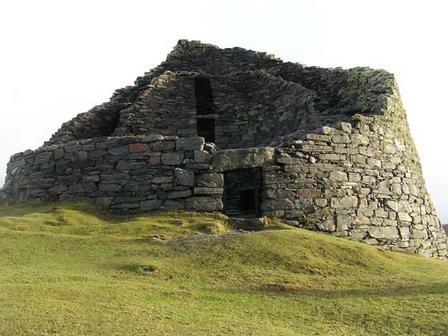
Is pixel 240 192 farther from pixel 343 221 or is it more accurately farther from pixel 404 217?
pixel 404 217

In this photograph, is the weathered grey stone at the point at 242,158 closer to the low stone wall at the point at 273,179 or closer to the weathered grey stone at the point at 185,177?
the low stone wall at the point at 273,179

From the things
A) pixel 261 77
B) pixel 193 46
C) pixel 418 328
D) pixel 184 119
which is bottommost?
pixel 418 328

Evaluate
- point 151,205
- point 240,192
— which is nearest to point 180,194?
point 151,205

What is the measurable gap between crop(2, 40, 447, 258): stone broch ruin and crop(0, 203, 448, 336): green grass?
850 mm

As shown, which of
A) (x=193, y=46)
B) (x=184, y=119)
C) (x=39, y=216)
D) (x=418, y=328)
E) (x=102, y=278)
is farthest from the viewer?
(x=193, y=46)

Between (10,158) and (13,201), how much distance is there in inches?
75.8

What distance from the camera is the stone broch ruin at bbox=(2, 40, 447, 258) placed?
1337 centimetres

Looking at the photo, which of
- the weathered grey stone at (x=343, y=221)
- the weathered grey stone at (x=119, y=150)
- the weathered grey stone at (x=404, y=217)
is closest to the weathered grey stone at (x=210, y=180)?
the weathered grey stone at (x=119, y=150)

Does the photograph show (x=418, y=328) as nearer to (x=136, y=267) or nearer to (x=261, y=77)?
(x=136, y=267)

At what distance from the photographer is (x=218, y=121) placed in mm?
19594

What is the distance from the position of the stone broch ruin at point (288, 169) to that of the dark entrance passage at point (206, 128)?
0.86 m

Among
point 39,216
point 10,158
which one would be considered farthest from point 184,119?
point 39,216

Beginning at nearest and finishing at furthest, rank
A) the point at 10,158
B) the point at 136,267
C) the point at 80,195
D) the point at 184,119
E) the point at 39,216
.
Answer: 1. the point at 136,267
2. the point at 39,216
3. the point at 80,195
4. the point at 10,158
5. the point at 184,119

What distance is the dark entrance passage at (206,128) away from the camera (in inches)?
763
